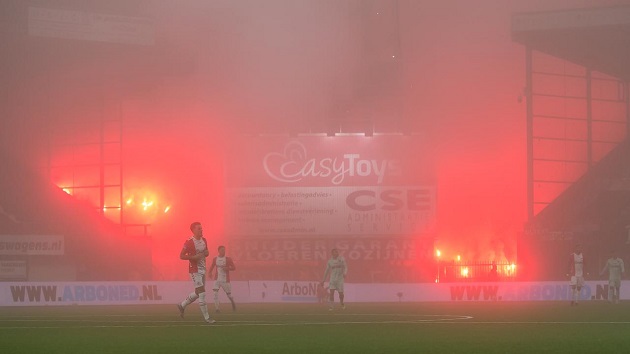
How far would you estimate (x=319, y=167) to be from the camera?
5809cm

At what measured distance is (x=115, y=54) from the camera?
60.0m

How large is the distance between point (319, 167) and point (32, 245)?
14.8 metres

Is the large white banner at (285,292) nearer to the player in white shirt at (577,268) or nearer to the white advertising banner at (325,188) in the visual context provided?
the player in white shirt at (577,268)

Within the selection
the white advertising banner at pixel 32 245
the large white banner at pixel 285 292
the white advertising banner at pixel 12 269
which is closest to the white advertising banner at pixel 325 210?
the white advertising banner at pixel 32 245

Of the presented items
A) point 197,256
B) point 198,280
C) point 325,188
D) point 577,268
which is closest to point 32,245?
point 325,188

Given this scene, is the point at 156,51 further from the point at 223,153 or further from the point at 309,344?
the point at 309,344

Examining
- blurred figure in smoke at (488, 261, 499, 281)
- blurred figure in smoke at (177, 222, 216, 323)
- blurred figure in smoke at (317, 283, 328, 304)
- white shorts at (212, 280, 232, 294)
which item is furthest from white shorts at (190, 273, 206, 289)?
blurred figure in smoke at (488, 261, 499, 281)

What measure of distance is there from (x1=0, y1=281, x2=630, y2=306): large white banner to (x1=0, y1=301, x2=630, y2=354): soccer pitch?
15.0 metres

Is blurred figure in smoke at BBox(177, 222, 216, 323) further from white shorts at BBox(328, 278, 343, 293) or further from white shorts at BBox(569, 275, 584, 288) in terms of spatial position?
white shorts at BBox(569, 275, 584, 288)

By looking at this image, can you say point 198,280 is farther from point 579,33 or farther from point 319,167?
point 579,33

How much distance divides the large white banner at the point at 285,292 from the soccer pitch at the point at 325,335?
49.1 feet

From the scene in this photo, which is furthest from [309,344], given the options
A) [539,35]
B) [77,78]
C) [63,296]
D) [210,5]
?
[77,78]

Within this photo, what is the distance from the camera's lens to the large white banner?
132ft

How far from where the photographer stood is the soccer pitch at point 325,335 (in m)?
15.8
